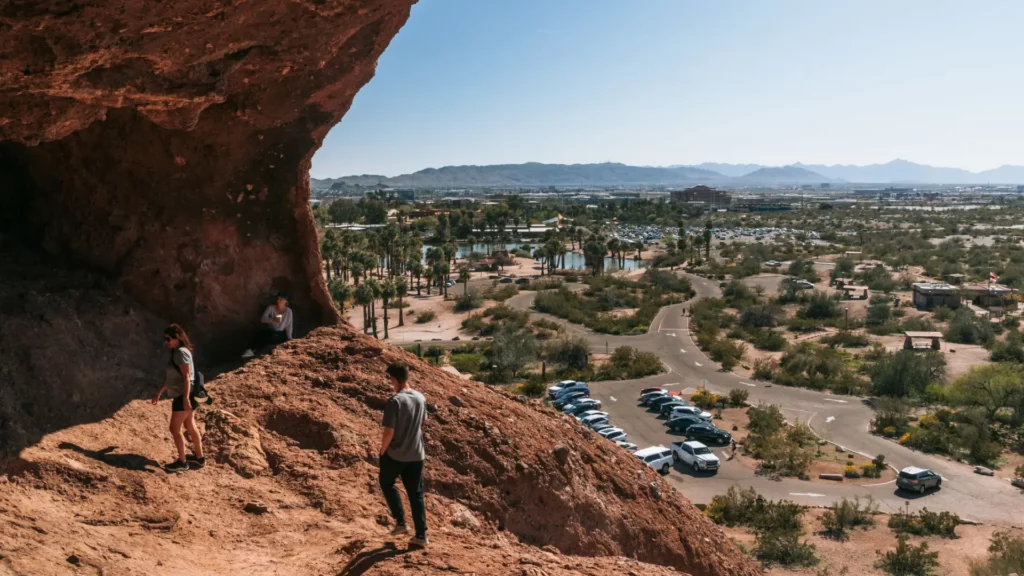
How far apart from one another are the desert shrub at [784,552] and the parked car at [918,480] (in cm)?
767

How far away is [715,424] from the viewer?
34.5m

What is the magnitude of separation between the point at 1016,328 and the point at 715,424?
32959 mm

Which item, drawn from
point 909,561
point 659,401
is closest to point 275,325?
point 909,561

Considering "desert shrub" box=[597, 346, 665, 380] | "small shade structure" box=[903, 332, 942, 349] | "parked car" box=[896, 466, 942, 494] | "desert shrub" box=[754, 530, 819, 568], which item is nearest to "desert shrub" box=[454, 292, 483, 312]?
"desert shrub" box=[597, 346, 665, 380]

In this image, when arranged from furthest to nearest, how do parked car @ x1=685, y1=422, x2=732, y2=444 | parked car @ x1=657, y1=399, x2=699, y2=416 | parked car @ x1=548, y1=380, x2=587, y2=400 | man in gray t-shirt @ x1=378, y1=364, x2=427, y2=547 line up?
parked car @ x1=548, y1=380, x2=587, y2=400, parked car @ x1=657, y1=399, x2=699, y2=416, parked car @ x1=685, y1=422, x2=732, y2=444, man in gray t-shirt @ x1=378, y1=364, x2=427, y2=547

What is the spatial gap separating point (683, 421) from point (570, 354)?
1377 centimetres

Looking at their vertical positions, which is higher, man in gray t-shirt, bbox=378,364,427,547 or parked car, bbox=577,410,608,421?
man in gray t-shirt, bbox=378,364,427,547

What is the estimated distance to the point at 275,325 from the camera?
8984mm

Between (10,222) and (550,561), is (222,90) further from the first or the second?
(550,561)

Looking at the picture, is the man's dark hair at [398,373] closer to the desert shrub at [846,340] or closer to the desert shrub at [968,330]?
the desert shrub at [846,340]

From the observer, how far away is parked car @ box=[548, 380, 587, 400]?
3699cm

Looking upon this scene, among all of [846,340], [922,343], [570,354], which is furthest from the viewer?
[846,340]

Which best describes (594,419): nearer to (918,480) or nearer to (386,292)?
(918,480)

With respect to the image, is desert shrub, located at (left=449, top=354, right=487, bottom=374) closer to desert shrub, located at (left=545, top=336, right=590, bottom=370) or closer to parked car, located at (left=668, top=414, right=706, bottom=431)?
desert shrub, located at (left=545, top=336, right=590, bottom=370)
